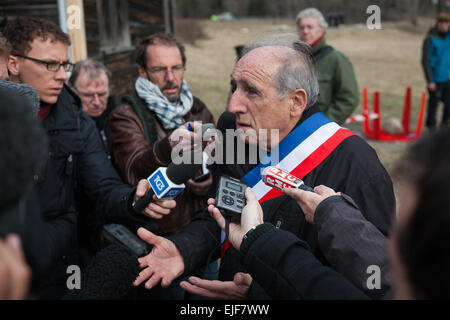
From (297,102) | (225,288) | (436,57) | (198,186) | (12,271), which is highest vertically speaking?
(436,57)

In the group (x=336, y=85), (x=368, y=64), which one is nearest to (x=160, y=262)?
(x=336, y=85)

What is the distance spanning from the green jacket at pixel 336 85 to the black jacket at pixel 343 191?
8.92 feet

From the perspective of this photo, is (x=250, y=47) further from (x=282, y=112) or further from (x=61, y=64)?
(x=61, y=64)

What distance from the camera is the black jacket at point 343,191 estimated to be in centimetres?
175

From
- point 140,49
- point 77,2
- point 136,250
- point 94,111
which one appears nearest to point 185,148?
point 136,250

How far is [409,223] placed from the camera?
742 mm

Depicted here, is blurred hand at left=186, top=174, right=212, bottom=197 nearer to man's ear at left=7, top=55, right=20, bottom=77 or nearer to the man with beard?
the man with beard

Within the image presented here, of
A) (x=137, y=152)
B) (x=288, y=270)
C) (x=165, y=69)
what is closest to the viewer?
(x=288, y=270)

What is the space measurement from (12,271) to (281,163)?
143 centimetres

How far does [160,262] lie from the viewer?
6.27 ft

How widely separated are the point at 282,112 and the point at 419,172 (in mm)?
1278

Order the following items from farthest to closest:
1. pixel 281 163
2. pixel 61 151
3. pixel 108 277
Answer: pixel 61 151
pixel 281 163
pixel 108 277

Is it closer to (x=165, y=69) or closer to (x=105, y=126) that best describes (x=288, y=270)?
(x=165, y=69)
